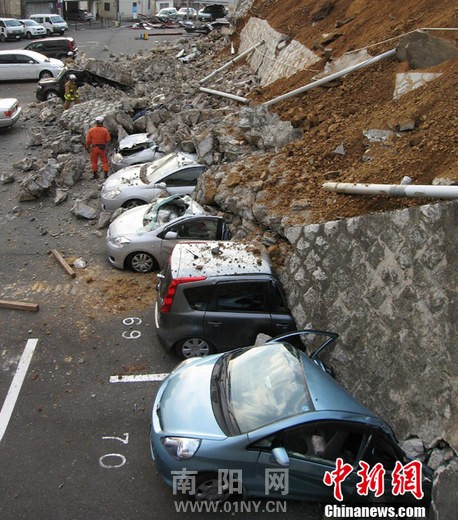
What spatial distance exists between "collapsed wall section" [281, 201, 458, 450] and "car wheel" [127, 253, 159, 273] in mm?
3313

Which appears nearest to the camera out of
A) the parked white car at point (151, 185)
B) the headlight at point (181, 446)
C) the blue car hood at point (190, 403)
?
the headlight at point (181, 446)

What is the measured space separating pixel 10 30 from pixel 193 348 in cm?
3726

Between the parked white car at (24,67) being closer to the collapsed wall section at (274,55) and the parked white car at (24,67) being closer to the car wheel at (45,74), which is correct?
the car wheel at (45,74)

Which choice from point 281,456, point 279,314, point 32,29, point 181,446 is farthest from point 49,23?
point 281,456

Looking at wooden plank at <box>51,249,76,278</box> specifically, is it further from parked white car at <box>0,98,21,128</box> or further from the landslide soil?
parked white car at <box>0,98,21,128</box>

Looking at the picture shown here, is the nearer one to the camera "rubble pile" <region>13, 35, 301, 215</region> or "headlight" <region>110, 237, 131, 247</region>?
"headlight" <region>110, 237, 131, 247</region>

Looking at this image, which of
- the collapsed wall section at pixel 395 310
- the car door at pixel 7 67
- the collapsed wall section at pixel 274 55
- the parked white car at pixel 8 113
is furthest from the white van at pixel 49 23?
the collapsed wall section at pixel 395 310

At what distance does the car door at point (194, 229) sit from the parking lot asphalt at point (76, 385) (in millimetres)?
933

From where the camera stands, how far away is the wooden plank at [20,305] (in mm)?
8789

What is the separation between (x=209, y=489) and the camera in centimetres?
538

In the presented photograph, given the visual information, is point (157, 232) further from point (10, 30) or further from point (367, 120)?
point (10, 30)

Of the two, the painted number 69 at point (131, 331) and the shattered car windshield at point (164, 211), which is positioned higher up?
the shattered car windshield at point (164, 211)

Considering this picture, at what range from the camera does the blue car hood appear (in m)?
5.39

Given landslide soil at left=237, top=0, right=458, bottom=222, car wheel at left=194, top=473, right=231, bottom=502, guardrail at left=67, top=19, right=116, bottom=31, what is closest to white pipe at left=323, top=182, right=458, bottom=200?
landslide soil at left=237, top=0, right=458, bottom=222
